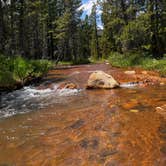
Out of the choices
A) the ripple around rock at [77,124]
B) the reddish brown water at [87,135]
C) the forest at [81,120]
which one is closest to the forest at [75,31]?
the forest at [81,120]

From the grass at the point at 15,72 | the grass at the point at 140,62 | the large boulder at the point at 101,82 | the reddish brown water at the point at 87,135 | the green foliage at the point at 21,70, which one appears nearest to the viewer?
the reddish brown water at the point at 87,135

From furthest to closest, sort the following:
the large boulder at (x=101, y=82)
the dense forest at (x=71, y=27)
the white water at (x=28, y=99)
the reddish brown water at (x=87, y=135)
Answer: the dense forest at (x=71, y=27) → the large boulder at (x=101, y=82) → the white water at (x=28, y=99) → the reddish brown water at (x=87, y=135)

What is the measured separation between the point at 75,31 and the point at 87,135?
119 feet

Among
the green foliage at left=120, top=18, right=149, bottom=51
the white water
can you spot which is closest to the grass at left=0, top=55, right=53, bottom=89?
the white water

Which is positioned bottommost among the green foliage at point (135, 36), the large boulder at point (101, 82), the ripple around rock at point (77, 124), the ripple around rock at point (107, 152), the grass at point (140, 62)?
the ripple around rock at point (107, 152)

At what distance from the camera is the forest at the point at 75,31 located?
2300 centimetres

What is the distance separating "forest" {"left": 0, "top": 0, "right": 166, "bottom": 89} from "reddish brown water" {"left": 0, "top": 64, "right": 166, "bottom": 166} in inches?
213

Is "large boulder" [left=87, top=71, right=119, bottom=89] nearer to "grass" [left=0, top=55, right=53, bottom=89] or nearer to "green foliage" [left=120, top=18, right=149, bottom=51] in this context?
"grass" [left=0, top=55, right=53, bottom=89]

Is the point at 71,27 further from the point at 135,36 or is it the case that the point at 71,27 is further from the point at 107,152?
the point at 107,152

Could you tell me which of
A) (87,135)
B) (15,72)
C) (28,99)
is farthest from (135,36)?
(87,135)

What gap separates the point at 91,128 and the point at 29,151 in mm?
1670

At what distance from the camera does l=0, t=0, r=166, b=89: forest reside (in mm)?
23000

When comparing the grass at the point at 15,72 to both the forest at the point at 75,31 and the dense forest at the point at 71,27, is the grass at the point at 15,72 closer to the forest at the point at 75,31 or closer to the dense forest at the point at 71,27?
the forest at the point at 75,31

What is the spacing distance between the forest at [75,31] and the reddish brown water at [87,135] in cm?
542
